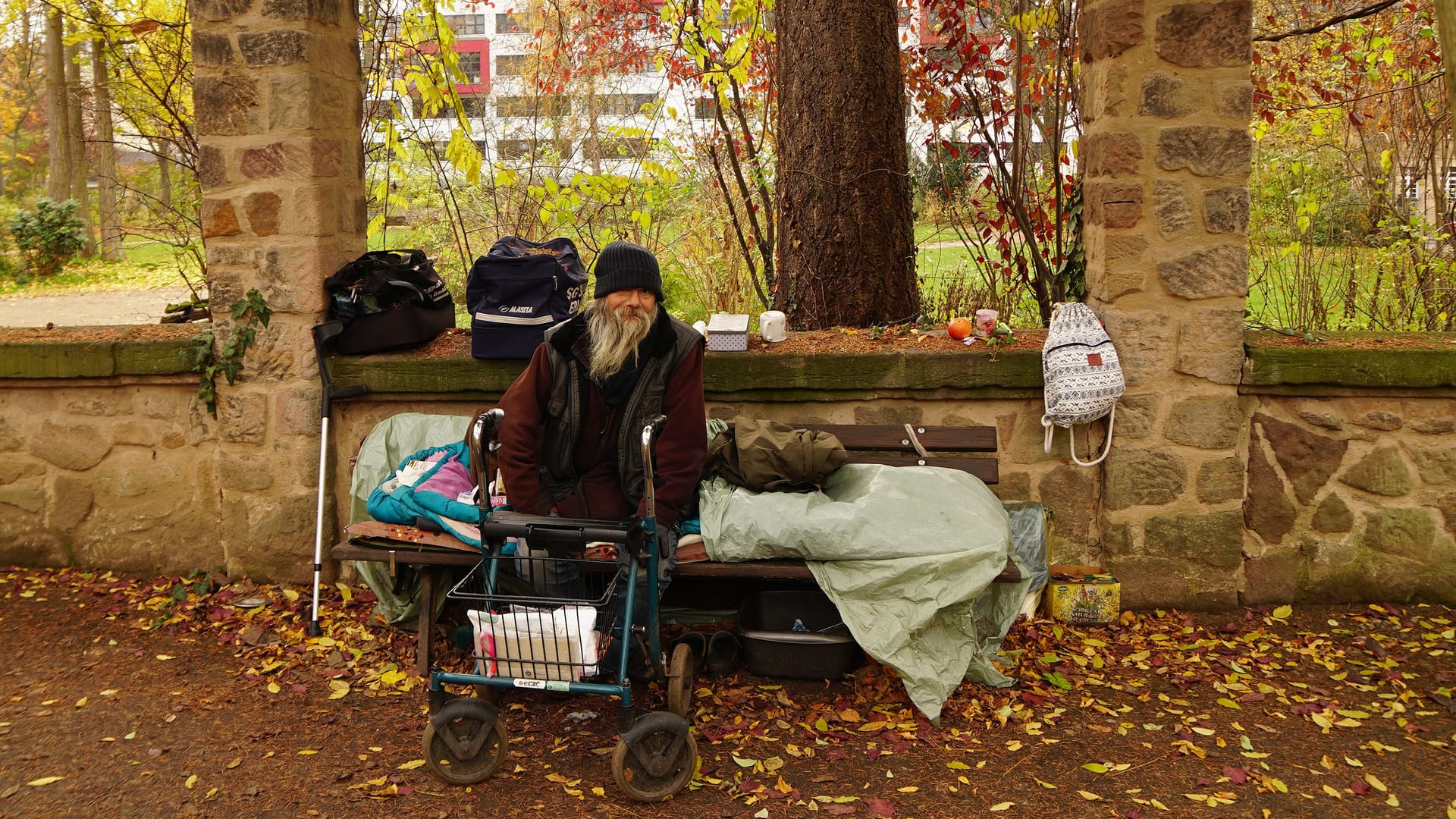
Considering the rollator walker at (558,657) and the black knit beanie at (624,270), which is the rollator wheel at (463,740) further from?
the black knit beanie at (624,270)

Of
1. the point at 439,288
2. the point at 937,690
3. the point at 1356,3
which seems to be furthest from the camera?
the point at 1356,3

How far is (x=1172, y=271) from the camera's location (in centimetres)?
434

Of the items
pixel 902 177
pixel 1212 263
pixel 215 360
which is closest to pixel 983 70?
pixel 902 177

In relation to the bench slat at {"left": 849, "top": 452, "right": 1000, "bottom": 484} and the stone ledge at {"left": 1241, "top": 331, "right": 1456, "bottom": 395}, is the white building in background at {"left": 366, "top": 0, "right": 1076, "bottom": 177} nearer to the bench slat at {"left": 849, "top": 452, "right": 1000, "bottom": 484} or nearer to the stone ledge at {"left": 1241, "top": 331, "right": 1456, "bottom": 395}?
the stone ledge at {"left": 1241, "top": 331, "right": 1456, "bottom": 395}

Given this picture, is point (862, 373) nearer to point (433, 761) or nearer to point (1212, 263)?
point (1212, 263)

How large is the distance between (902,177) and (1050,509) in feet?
6.88

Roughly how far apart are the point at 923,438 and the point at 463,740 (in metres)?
2.12

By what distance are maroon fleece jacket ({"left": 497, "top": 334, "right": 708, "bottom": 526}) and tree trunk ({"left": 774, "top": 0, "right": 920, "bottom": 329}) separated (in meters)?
1.98

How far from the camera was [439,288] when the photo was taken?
5074 mm

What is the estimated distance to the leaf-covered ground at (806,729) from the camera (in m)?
3.30

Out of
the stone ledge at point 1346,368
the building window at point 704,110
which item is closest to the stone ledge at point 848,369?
the stone ledge at point 1346,368

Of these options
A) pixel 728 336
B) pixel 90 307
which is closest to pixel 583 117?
pixel 90 307

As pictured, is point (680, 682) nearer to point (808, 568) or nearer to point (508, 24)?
point (808, 568)

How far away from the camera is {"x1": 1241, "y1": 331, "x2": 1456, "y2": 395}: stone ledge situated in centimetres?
438
